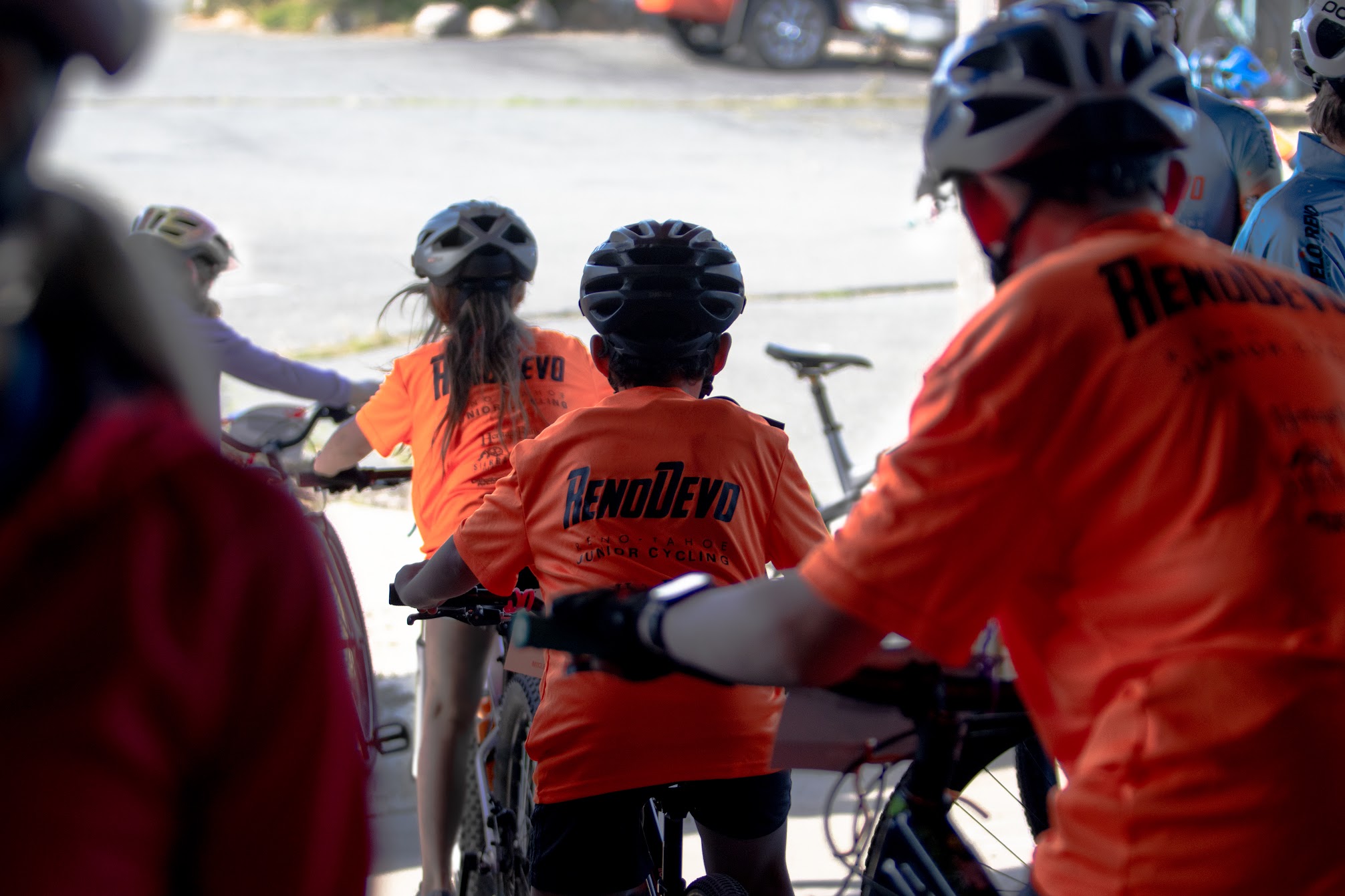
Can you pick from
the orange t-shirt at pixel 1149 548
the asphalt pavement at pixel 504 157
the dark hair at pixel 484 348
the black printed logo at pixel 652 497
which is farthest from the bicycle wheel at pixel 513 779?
the asphalt pavement at pixel 504 157

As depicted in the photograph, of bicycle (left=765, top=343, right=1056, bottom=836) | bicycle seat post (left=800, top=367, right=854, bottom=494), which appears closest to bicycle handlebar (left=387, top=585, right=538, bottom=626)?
bicycle (left=765, top=343, right=1056, bottom=836)

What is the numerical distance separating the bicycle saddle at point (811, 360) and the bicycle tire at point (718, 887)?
3506 mm

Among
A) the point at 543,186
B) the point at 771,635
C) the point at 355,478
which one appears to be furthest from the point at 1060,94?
the point at 543,186

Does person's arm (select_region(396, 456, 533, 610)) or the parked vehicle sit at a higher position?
person's arm (select_region(396, 456, 533, 610))

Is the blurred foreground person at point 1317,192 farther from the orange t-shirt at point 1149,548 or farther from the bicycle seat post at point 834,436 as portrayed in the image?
the bicycle seat post at point 834,436

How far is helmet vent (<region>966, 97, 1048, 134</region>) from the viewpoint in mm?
1788

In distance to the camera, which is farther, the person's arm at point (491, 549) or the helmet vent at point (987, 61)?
the person's arm at point (491, 549)

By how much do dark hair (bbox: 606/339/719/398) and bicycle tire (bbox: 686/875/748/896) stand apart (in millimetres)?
1066

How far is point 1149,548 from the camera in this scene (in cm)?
154

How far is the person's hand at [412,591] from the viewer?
3104mm

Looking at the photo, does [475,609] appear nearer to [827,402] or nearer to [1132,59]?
[1132,59]

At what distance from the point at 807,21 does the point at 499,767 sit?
838 inches

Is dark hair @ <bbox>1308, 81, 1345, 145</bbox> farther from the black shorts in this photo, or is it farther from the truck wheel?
the truck wheel

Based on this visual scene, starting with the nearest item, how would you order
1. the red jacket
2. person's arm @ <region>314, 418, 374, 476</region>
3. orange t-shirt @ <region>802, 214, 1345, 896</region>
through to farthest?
1. the red jacket
2. orange t-shirt @ <region>802, 214, 1345, 896</region>
3. person's arm @ <region>314, 418, 374, 476</region>
